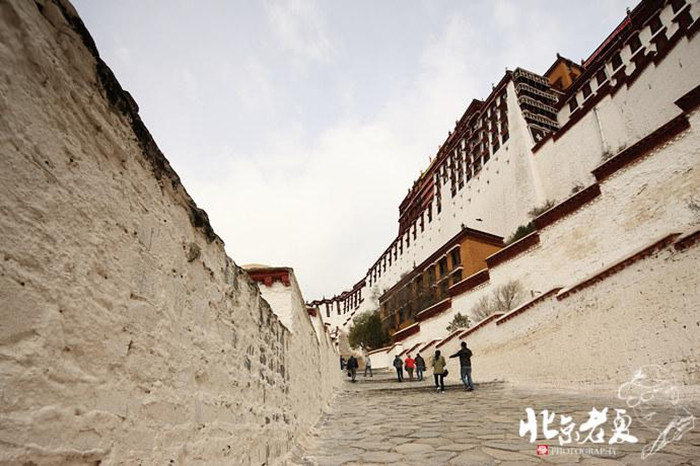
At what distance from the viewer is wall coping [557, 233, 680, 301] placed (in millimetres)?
7270

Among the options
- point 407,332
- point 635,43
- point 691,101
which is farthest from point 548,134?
point 691,101

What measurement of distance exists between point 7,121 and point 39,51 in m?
0.33

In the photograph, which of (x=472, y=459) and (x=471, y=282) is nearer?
(x=472, y=459)

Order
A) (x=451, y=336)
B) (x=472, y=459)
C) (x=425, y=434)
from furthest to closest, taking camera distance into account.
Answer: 1. (x=451, y=336)
2. (x=425, y=434)
3. (x=472, y=459)

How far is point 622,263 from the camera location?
26.6 feet

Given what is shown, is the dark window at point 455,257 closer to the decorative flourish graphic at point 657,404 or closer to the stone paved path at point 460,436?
the stone paved path at point 460,436

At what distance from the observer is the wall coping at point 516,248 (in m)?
16.7

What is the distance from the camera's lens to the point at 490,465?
3.67 metres

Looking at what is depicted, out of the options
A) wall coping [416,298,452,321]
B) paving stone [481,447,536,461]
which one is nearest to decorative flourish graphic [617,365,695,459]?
paving stone [481,447,536,461]

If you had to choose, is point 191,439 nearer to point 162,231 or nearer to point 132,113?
point 162,231

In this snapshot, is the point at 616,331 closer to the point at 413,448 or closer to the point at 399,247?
the point at 413,448

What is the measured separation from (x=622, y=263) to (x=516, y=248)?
374 inches

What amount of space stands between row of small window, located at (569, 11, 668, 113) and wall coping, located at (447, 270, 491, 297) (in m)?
18.4

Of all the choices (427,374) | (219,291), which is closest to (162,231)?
(219,291)
